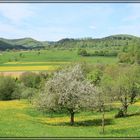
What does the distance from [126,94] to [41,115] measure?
12977mm

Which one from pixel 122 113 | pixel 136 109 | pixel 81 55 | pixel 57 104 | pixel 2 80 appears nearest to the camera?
pixel 57 104

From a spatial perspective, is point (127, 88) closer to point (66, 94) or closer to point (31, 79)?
point (66, 94)

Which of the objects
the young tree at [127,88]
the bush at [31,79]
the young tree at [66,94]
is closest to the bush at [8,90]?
the bush at [31,79]

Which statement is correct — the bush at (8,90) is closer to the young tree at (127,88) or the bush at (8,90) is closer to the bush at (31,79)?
the bush at (31,79)

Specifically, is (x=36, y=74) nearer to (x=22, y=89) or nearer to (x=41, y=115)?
(x=22, y=89)

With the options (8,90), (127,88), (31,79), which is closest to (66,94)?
(127,88)

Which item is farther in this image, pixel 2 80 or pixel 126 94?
pixel 2 80

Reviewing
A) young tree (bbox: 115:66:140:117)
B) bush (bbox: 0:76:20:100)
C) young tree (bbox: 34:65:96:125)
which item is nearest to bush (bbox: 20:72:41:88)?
bush (bbox: 0:76:20:100)

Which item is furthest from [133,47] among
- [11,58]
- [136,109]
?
[136,109]

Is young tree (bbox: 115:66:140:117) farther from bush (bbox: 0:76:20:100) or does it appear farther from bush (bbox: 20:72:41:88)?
bush (bbox: 20:72:41:88)

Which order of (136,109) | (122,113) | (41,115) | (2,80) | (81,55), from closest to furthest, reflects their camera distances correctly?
(122,113)
(41,115)
(136,109)
(2,80)
(81,55)

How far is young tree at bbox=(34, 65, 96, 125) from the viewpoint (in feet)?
149

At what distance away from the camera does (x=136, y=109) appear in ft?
201

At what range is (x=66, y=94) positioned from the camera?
45.3 meters
